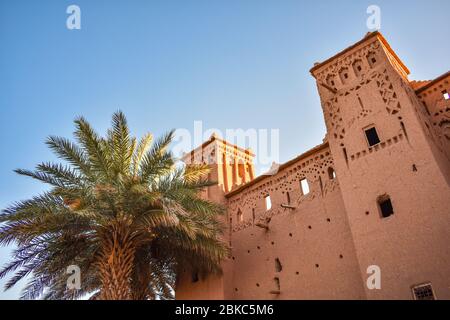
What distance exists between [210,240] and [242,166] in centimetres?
797

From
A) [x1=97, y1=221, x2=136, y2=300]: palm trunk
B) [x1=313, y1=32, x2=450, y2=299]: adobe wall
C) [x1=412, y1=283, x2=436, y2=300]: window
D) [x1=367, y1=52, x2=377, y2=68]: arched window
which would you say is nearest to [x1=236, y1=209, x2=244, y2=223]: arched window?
[x1=313, y1=32, x2=450, y2=299]: adobe wall

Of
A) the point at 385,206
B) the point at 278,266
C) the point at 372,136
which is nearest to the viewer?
the point at 385,206

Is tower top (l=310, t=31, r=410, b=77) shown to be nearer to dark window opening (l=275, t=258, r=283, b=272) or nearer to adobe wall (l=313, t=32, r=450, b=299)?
adobe wall (l=313, t=32, r=450, b=299)

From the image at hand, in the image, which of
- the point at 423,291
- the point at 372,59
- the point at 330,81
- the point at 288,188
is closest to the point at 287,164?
the point at 288,188

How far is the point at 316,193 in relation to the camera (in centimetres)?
1519

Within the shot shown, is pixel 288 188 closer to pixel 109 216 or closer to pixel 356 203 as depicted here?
pixel 356 203

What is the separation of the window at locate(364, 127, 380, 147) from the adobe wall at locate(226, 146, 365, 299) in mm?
1556

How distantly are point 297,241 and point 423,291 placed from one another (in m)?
4.99

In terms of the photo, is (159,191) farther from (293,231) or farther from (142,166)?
(293,231)

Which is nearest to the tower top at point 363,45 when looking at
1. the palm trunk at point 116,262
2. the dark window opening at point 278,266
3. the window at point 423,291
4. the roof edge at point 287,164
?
the roof edge at point 287,164

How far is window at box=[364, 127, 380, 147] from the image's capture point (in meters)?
13.7

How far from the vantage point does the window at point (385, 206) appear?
12.5 meters

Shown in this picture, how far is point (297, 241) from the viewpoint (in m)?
15.0
